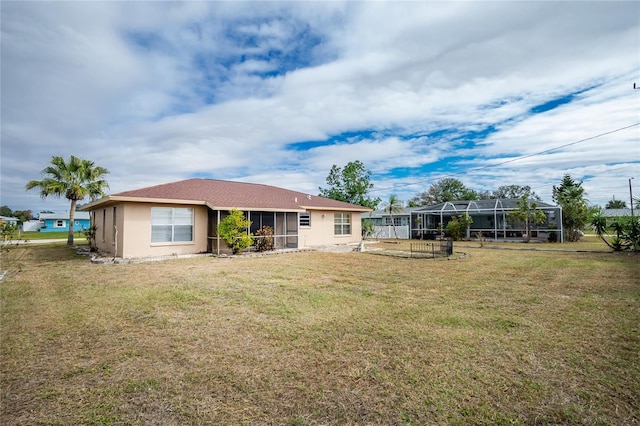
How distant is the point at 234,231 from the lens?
1412 cm

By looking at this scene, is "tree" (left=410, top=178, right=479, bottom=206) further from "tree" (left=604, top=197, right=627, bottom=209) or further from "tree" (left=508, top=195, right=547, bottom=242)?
"tree" (left=604, top=197, right=627, bottom=209)

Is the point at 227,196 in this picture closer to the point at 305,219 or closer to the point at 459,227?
the point at 305,219

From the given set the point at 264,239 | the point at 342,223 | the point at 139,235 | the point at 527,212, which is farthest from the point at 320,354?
the point at 527,212

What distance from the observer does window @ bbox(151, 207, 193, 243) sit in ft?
44.6

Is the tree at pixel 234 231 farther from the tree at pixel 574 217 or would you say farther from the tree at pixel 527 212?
the tree at pixel 574 217

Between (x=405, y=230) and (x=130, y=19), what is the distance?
26.7 meters

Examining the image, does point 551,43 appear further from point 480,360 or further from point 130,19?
point 130,19

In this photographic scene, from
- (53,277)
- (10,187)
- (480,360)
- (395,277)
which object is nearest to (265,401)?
(480,360)

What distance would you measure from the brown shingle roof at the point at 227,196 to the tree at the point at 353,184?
14119mm

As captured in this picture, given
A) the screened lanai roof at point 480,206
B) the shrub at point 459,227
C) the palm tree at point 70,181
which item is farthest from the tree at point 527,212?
the palm tree at point 70,181

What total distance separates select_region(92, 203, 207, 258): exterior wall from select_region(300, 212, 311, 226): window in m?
6.06

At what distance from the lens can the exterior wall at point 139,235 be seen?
504 inches

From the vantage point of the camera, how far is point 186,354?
12.7ft

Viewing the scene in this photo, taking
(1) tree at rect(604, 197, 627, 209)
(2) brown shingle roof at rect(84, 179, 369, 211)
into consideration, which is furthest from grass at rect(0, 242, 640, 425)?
(1) tree at rect(604, 197, 627, 209)
